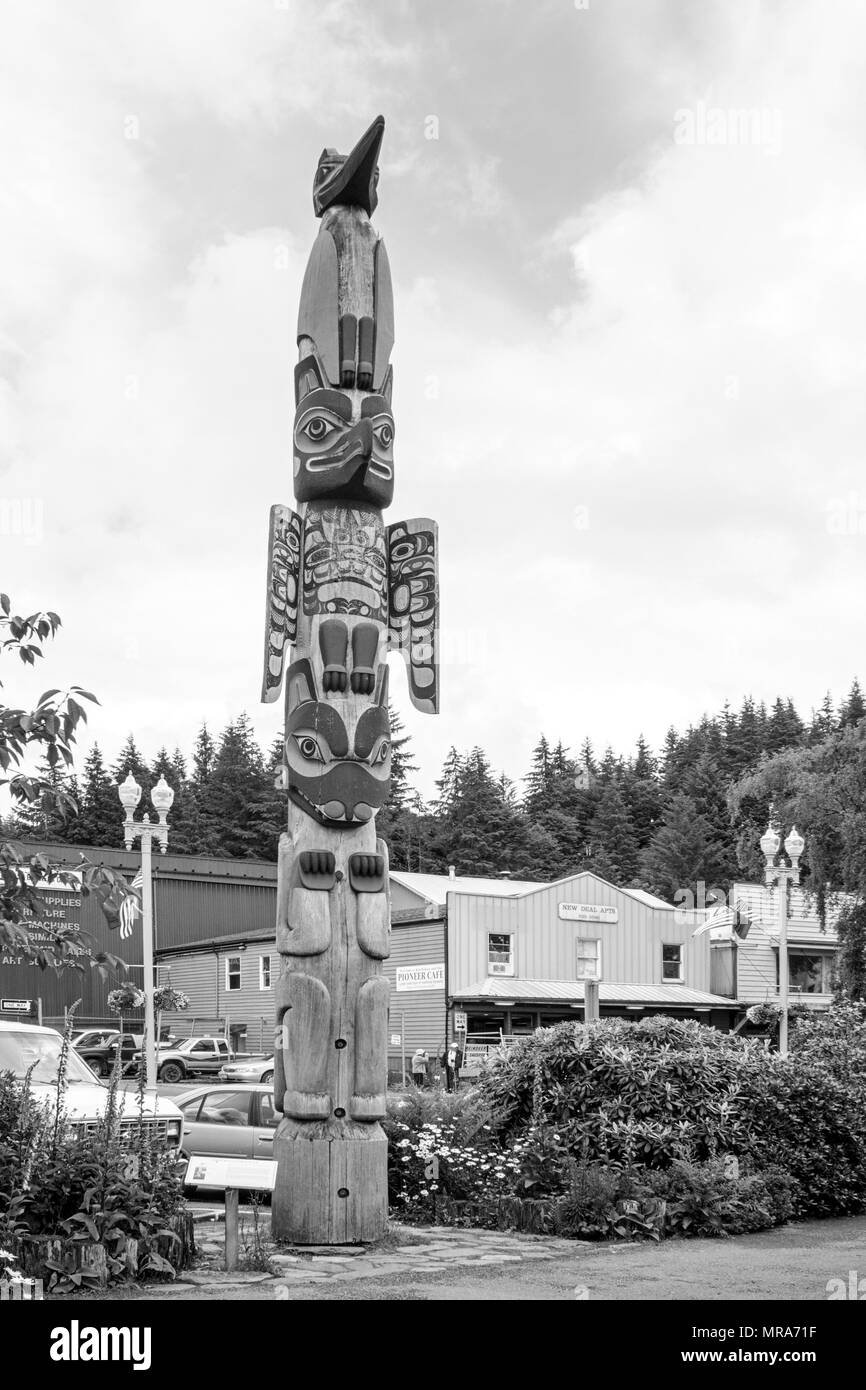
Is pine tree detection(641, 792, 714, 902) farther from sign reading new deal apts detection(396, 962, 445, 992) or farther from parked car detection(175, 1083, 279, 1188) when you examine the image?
parked car detection(175, 1083, 279, 1188)

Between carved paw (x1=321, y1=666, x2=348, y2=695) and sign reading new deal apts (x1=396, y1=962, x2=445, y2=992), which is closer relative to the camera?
carved paw (x1=321, y1=666, x2=348, y2=695)

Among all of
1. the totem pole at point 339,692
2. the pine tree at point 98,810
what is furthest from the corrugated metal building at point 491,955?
the pine tree at point 98,810

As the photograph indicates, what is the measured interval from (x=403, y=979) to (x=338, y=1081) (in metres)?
21.1

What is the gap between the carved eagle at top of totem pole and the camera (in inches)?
472

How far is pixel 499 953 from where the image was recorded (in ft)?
137

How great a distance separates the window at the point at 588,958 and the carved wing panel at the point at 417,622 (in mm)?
31770

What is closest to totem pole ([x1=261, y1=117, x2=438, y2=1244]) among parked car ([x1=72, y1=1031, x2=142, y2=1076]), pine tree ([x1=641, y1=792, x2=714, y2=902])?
parked car ([x1=72, y1=1031, x2=142, y2=1076])

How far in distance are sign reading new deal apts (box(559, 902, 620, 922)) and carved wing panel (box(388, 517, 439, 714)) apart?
1234 inches

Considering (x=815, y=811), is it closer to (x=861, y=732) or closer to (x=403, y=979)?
(x=861, y=732)

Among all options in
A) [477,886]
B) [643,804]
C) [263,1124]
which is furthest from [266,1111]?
[643,804]

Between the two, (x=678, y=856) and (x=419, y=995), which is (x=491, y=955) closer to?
(x=419, y=995)

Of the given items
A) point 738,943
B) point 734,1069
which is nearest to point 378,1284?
point 734,1069
